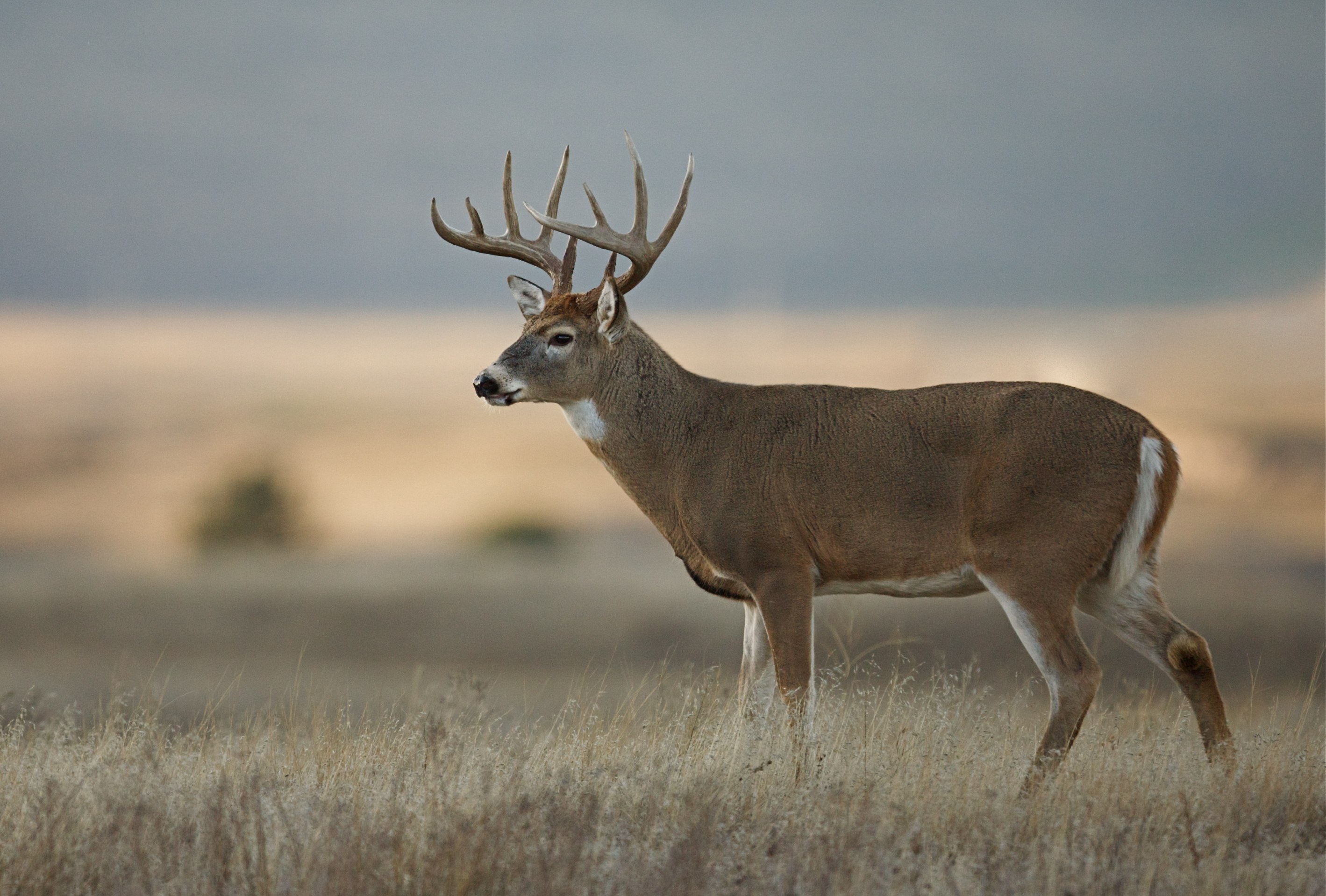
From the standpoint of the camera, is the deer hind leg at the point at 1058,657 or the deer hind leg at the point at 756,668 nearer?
the deer hind leg at the point at 1058,657

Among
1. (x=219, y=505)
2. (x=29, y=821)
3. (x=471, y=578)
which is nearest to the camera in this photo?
(x=29, y=821)

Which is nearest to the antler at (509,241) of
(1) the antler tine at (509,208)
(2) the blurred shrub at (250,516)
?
(1) the antler tine at (509,208)

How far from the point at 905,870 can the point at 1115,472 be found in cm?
302

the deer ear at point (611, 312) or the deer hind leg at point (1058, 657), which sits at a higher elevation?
the deer ear at point (611, 312)

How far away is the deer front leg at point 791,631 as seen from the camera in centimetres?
794

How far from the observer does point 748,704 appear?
8320 mm

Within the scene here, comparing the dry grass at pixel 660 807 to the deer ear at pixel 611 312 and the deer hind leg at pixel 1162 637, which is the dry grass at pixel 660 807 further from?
the deer ear at pixel 611 312

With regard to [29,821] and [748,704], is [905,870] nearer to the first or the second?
[748,704]

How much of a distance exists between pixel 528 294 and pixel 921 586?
10.6 feet

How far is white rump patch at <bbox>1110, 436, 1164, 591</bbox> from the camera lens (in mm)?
7816

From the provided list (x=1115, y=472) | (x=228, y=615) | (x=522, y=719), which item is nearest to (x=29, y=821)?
(x=522, y=719)

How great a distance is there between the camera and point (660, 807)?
6422mm

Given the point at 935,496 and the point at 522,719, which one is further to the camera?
the point at 522,719

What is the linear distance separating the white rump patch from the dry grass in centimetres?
97
